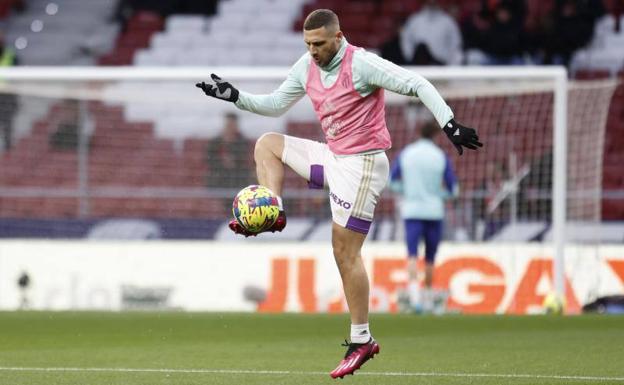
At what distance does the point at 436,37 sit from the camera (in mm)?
22203

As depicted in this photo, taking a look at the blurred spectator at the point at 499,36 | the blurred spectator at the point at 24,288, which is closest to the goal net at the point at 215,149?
the blurred spectator at the point at 24,288

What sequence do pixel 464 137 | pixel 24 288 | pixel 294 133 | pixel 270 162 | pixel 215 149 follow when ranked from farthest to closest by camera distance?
1. pixel 294 133
2. pixel 215 149
3. pixel 24 288
4. pixel 270 162
5. pixel 464 137

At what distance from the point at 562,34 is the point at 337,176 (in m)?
14.0

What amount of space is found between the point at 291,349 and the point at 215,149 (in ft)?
27.5

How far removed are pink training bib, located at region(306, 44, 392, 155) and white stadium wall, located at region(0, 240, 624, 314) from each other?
8483 millimetres

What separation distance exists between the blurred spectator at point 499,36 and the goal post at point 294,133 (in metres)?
3.60

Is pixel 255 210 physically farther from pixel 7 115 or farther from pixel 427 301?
pixel 7 115

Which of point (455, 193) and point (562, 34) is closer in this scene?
point (455, 193)

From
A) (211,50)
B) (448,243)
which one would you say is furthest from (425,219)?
(211,50)

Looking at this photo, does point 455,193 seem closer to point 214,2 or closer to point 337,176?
point 337,176

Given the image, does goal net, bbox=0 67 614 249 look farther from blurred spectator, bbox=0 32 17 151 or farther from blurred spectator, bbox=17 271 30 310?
blurred spectator, bbox=17 271 30 310

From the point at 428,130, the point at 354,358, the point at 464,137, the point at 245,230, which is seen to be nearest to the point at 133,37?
the point at 428,130

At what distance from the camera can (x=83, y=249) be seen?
673 inches

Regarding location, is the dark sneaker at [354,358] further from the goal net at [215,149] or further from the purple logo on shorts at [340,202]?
the goal net at [215,149]
